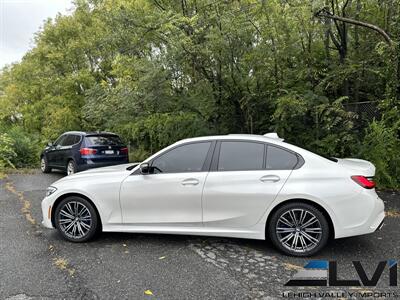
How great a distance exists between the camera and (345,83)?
9.04m

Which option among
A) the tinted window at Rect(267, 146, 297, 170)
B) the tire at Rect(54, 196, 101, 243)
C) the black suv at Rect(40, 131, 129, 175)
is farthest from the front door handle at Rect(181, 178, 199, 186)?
the black suv at Rect(40, 131, 129, 175)

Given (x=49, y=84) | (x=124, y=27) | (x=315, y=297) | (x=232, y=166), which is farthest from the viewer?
(x=49, y=84)

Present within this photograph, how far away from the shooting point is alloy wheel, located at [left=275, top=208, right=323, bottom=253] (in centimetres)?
385

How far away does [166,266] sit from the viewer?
3703 mm

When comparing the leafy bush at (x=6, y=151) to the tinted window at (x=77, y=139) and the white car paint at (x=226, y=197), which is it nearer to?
the tinted window at (x=77, y=139)

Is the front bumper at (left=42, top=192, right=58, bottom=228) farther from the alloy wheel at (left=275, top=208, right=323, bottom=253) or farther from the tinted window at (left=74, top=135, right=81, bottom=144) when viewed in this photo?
the tinted window at (left=74, top=135, right=81, bottom=144)

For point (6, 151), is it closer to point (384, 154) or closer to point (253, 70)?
point (253, 70)

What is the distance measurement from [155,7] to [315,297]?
9876 mm

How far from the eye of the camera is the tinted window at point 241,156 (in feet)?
13.5

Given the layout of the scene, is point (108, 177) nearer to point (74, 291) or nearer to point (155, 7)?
point (74, 291)

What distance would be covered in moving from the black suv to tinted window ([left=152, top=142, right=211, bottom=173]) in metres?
5.58

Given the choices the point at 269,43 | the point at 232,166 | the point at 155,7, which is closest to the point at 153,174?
the point at 232,166

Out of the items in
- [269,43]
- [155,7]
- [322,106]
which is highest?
[155,7]

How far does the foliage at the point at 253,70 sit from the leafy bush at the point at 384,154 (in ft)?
0.18
